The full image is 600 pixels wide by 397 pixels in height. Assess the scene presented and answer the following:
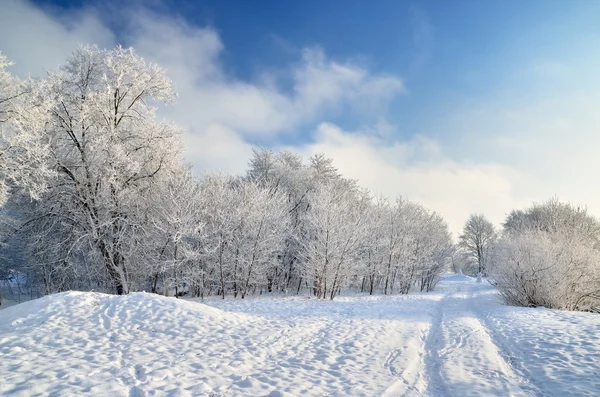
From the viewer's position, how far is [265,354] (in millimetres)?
7734

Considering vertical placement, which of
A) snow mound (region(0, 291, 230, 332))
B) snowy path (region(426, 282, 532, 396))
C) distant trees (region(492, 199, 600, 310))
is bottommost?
snowy path (region(426, 282, 532, 396))

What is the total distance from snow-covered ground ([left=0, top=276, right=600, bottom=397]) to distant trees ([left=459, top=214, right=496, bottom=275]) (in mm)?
59127

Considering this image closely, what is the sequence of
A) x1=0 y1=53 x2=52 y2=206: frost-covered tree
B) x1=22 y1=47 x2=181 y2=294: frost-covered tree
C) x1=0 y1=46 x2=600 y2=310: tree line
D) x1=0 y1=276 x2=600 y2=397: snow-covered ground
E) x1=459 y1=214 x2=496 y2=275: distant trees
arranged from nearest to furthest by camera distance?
x1=0 y1=276 x2=600 y2=397: snow-covered ground, x1=0 y1=53 x2=52 y2=206: frost-covered tree, x1=0 y1=46 x2=600 y2=310: tree line, x1=22 y1=47 x2=181 y2=294: frost-covered tree, x1=459 y1=214 x2=496 y2=275: distant trees

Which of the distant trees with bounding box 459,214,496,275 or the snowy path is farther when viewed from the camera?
the distant trees with bounding box 459,214,496,275

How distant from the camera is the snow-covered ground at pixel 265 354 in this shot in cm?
578

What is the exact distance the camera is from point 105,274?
18.4 meters

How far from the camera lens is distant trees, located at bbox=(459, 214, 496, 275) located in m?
63.5

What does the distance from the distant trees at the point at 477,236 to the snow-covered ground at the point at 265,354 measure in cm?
5913

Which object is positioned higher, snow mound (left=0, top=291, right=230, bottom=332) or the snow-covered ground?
snow mound (left=0, top=291, right=230, bottom=332)

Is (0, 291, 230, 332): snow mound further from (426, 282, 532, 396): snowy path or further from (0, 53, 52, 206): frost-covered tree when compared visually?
(426, 282, 532, 396): snowy path

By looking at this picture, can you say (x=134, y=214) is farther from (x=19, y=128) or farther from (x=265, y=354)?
(x=265, y=354)

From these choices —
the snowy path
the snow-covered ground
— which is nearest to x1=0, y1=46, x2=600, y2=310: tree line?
the snow-covered ground

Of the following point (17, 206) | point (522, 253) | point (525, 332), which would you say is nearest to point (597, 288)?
point (522, 253)

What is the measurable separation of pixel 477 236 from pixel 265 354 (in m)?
69.3
